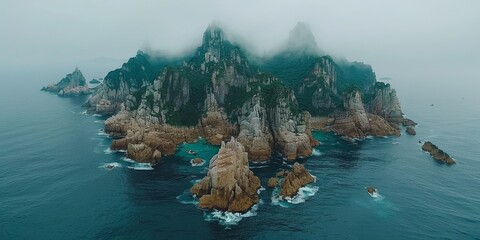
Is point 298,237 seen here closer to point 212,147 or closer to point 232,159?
point 232,159

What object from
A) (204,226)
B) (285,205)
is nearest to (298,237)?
(285,205)

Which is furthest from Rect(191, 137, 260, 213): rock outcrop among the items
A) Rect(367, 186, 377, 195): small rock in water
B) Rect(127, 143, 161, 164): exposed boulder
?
Rect(127, 143, 161, 164): exposed boulder

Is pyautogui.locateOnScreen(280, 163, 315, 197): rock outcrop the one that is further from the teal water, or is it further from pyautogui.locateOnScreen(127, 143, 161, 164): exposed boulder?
pyautogui.locateOnScreen(127, 143, 161, 164): exposed boulder

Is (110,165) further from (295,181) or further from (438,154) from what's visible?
(438,154)

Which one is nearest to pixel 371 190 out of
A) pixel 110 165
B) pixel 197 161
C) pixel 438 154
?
pixel 438 154

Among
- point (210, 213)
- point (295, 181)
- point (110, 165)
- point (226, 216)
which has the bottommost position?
point (226, 216)

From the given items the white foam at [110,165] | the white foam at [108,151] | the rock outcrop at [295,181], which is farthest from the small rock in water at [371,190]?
the white foam at [108,151]
